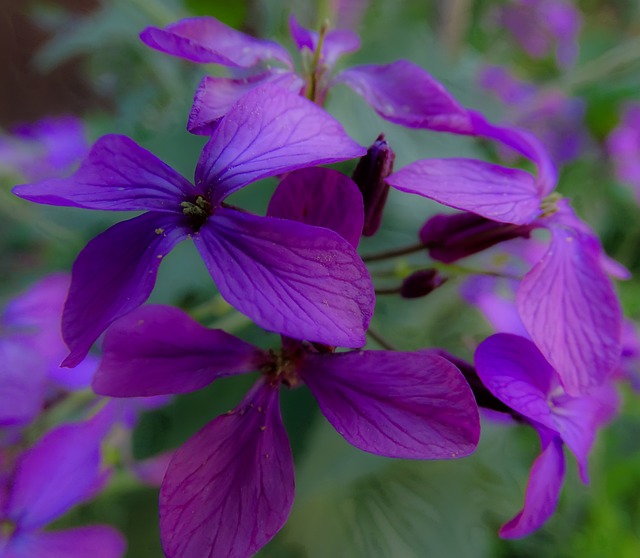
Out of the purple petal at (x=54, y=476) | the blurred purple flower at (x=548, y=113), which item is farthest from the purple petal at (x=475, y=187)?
the blurred purple flower at (x=548, y=113)

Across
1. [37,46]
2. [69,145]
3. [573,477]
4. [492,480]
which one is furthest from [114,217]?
[37,46]

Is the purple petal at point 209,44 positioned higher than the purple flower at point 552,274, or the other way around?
the purple petal at point 209,44

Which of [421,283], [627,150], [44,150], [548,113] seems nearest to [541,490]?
[421,283]

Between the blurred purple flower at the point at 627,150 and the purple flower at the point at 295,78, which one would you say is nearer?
the purple flower at the point at 295,78

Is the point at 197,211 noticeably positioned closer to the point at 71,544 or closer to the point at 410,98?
the point at 410,98

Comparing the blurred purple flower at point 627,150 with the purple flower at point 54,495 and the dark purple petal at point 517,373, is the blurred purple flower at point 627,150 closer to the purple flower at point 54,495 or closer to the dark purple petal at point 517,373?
the dark purple petal at point 517,373

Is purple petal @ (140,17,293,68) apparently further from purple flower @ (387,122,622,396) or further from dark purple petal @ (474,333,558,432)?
dark purple petal @ (474,333,558,432)
